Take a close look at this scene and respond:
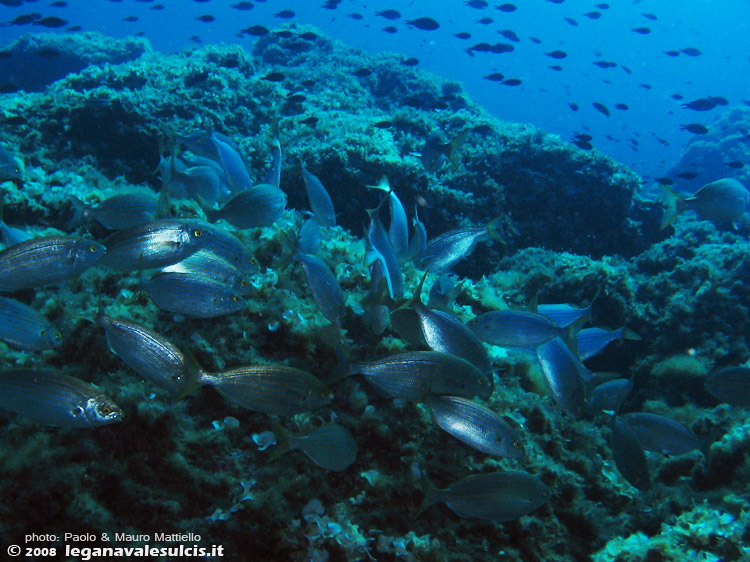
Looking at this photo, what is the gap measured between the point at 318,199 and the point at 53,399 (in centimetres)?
308

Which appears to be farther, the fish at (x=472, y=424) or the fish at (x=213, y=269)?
the fish at (x=213, y=269)

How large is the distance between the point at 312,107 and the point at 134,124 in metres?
4.90

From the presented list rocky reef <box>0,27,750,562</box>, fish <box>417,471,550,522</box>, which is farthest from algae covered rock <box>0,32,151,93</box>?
fish <box>417,471,550,522</box>

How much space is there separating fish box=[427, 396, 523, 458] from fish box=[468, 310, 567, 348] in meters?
0.84

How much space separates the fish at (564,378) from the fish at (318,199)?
9.28 ft

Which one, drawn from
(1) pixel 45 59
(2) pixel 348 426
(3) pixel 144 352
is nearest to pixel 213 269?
(3) pixel 144 352

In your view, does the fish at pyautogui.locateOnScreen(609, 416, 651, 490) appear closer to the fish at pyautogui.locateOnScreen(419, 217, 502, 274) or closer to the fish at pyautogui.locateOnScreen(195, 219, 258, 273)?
the fish at pyautogui.locateOnScreen(419, 217, 502, 274)

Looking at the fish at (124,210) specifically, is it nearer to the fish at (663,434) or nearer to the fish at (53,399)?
the fish at (53,399)

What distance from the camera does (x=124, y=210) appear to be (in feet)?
11.5

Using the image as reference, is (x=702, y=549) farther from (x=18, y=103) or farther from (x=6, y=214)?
(x=18, y=103)

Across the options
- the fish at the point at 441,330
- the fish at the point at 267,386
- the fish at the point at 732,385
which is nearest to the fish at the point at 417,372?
the fish at the point at 441,330

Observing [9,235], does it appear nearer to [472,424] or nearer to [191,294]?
[191,294]

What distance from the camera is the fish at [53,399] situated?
86.8 inches

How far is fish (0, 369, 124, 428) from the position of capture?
2.21 m
